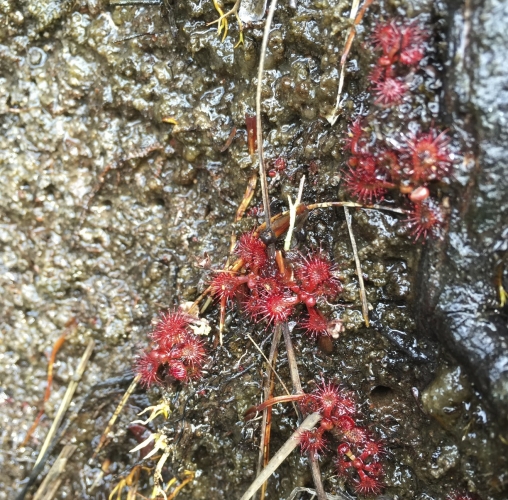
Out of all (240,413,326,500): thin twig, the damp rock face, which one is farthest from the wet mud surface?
(240,413,326,500): thin twig

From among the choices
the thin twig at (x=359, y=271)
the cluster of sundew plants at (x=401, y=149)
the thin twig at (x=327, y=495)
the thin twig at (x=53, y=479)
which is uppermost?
the cluster of sundew plants at (x=401, y=149)

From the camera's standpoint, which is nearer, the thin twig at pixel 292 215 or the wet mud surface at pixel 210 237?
the wet mud surface at pixel 210 237

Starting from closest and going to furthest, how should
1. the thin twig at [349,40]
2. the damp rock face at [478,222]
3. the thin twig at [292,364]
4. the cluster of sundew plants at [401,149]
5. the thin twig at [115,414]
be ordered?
the damp rock face at [478,222] < the cluster of sundew plants at [401,149] < the thin twig at [349,40] < the thin twig at [292,364] < the thin twig at [115,414]

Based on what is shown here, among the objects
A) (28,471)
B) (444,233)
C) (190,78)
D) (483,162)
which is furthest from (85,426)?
(483,162)

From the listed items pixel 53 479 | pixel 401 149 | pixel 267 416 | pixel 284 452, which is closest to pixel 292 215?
pixel 401 149

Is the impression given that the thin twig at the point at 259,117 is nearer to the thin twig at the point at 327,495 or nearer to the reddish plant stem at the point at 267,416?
the reddish plant stem at the point at 267,416

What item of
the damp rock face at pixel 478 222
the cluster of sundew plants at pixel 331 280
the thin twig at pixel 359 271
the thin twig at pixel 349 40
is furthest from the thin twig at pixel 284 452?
the thin twig at pixel 349 40
